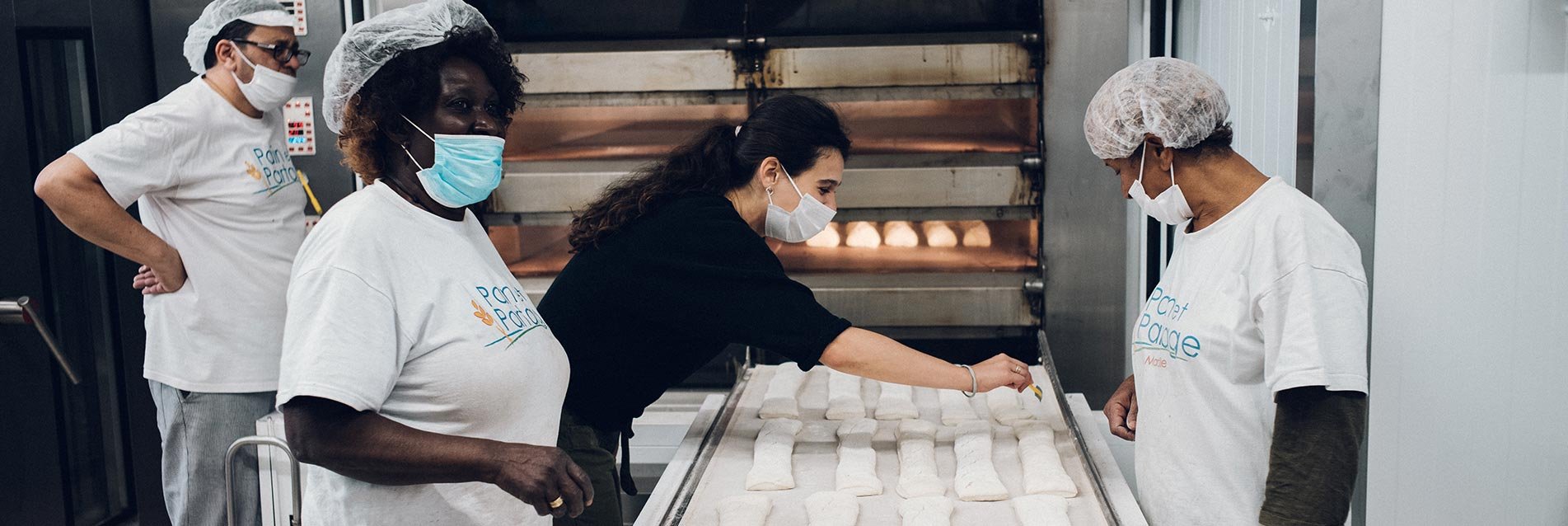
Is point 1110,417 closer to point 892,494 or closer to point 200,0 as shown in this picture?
point 892,494

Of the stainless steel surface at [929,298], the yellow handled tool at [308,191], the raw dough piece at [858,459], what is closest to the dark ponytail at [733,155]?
the raw dough piece at [858,459]

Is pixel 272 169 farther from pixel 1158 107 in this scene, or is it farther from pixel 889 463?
pixel 1158 107

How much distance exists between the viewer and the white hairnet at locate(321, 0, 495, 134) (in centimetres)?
142

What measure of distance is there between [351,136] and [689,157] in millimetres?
766

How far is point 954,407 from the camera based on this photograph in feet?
8.01

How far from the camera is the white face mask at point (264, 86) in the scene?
8.53 feet

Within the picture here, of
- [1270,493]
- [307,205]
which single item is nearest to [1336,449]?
[1270,493]

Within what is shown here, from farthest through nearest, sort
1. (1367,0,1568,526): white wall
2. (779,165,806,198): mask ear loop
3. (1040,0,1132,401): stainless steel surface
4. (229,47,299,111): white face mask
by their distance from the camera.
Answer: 1. (1040,0,1132,401): stainless steel surface
2. (229,47,299,111): white face mask
3. (779,165,806,198): mask ear loop
4. (1367,0,1568,526): white wall

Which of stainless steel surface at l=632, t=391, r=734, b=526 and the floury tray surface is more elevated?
stainless steel surface at l=632, t=391, r=734, b=526

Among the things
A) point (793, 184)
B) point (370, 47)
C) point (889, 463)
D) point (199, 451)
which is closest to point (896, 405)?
point (889, 463)

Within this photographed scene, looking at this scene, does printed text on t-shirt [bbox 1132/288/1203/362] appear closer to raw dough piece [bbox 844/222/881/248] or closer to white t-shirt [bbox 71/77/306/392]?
raw dough piece [bbox 844/222/881/248]

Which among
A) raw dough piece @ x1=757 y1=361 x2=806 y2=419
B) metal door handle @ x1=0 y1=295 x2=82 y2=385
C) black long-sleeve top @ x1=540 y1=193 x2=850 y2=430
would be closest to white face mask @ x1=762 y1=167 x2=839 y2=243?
black long-sleeve top @ x1=540 y1=193 x2=850 y2=430

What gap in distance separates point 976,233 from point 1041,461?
1278 millimetres

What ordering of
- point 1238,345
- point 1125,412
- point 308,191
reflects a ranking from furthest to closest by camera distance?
1. point 308,191
2. point 1125,412
3. point 1238,345
